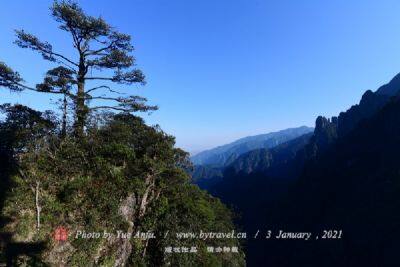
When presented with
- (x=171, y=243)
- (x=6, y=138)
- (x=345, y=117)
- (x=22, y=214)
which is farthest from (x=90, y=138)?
(x=345, y=117)

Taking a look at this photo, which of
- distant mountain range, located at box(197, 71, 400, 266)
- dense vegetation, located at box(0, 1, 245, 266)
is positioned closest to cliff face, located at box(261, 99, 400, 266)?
distant mountain range, located at box(197, 71, 400, 266)

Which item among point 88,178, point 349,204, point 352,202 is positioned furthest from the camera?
point 349,204

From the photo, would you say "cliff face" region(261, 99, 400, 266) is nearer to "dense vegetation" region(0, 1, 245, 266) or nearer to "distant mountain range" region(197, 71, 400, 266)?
"distant mountain range" region(197, 71, 400, 266)

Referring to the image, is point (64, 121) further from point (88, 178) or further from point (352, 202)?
point (352, 202)

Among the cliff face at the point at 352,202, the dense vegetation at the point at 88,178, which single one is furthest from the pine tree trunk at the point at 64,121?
the cliff face at the point at 352,202

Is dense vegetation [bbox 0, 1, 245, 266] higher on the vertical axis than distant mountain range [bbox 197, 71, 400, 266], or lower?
higher

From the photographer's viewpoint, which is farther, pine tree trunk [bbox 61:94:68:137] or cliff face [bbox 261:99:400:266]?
cliff face [bbox 261:99:400:266]

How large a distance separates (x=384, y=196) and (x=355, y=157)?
121 feet

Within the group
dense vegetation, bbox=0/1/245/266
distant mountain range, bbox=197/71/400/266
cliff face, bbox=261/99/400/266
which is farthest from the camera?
distant mountain range, bbox=197/71/400/266

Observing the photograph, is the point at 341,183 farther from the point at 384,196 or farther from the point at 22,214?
the point at 22,214

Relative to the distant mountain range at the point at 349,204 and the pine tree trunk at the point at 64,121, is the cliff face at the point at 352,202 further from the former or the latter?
the pine tree trunk at the point at 64,121

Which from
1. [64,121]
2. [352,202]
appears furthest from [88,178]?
[352,202]

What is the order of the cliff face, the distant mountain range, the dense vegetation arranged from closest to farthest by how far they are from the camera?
the dense vegetation < the cliff face < the distant mountain range

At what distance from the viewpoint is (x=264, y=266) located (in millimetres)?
126562
